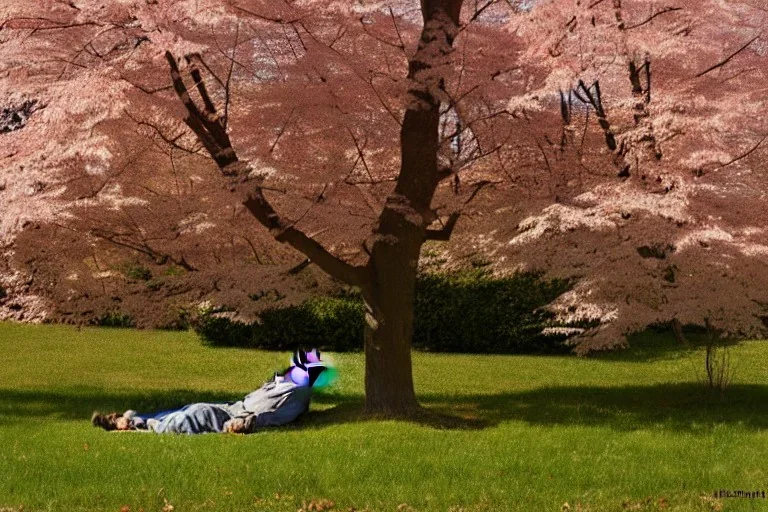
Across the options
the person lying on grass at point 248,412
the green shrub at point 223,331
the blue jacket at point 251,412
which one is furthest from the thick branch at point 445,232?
the green shrub at point 223,331

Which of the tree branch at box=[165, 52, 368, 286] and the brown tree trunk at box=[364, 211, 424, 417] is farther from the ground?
the tree branch at box=[165, 52, 368, 286]

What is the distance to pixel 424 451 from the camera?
27.1 feet

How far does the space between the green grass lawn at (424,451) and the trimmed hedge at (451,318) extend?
9.30 feet

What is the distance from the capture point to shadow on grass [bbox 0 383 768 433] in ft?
33.0

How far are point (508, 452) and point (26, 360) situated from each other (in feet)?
38.9

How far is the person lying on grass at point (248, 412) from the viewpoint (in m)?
9.55

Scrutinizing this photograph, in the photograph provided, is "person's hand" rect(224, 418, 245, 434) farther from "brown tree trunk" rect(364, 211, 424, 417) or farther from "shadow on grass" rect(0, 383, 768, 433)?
"brown tree trunk" rect(364, 211, 424, 417)

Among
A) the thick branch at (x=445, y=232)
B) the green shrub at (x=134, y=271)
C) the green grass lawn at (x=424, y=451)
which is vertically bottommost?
the green grass lawn at (x=424, y=451)

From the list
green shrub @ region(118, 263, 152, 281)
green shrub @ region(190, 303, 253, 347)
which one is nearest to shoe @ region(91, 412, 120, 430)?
green shrub @ region(118, 263, 152, 281)

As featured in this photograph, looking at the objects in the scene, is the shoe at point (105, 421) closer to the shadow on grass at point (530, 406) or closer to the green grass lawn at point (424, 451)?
the green grass lawn at point (424, 451)

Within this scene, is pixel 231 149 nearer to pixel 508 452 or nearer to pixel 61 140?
pixel 61 140

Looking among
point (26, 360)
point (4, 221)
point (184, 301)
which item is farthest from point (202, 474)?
point (26, 360)

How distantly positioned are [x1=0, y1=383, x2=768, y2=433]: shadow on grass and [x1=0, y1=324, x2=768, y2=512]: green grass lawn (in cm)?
3

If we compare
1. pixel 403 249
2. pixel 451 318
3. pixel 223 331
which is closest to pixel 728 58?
pixel 403 249
